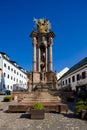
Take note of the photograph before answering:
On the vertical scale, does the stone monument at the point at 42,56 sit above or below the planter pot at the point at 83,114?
above

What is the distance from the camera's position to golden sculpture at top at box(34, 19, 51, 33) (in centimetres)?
3866

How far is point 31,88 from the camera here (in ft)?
116

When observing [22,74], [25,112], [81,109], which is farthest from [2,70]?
[81,109]

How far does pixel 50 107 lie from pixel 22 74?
6908 centimetres

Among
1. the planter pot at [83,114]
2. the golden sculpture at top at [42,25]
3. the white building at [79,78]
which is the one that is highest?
the golden sculpture at top at [42,25]

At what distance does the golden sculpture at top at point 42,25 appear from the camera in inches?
1522

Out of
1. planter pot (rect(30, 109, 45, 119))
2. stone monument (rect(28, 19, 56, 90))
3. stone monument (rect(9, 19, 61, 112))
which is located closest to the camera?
planter pot (rect(30, 109, 45, 119))

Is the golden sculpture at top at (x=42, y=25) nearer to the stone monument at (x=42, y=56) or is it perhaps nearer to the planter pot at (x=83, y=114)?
the stone monument at (x=42, y=56)

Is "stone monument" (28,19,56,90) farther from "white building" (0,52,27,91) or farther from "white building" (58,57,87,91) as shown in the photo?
"white building" (0,52,27,91)

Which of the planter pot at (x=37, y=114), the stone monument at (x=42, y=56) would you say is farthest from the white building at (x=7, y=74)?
the planter pot at (x=37, y=114)

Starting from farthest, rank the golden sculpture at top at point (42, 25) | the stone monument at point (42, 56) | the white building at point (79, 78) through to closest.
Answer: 1. the white building at point (79, 78)
2. the golden sculpture at top at point (42, 25)
3. the stone monument at point (42, 56)

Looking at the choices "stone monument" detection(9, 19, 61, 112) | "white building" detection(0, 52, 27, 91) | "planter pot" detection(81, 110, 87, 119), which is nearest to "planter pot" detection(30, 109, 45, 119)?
"planter pot" detection(81, 110, 87, 119)

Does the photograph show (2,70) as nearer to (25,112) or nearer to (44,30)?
(44,30)

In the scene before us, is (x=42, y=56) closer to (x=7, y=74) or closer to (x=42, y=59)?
(x=42, y=59)
